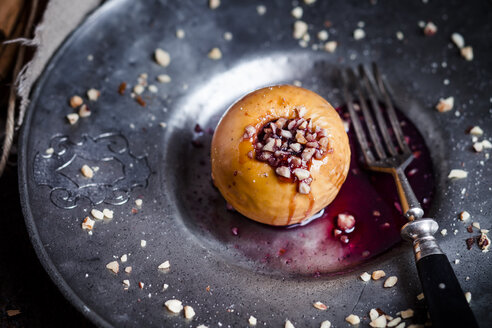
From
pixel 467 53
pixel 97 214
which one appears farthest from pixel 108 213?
pixel 467 53

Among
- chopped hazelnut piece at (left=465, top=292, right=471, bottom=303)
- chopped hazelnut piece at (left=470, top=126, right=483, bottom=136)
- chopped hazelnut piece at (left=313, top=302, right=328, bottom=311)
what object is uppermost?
chopped hazelnut piece at (left=470, top=126, right=483, bottom=136)

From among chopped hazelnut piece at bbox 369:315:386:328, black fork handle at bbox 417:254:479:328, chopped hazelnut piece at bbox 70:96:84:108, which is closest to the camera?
black fork handle at bbox 417:254:479:328

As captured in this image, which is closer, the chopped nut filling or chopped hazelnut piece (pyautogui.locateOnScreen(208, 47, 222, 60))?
the chopped nut filling

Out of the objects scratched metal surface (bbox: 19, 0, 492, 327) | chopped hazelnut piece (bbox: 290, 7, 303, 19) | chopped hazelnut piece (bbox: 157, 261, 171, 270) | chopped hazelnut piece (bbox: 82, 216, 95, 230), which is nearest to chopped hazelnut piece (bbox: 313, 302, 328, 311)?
scratched metal surface (bbox: 19, 0, 492, 327)

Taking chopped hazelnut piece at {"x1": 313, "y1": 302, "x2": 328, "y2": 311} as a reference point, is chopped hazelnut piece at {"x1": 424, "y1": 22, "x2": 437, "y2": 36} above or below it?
above

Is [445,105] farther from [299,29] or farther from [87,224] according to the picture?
[87,224]

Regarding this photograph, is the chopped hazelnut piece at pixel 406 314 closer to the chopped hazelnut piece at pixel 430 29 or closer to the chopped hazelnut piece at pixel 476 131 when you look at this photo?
the chopped hazelnut piece at pixel 476 131

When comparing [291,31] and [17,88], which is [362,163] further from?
[17,88]

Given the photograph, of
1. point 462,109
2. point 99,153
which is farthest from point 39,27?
point 462,109

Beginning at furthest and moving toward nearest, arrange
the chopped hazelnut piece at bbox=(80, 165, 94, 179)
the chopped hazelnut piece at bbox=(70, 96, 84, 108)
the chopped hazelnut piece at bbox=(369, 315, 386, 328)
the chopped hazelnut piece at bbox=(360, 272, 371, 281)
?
the chopped hazelnut piece at bbox=(70, 96, 84, 108)
the chopped hazelnut piece at bbox=(80, 165, 94, 179)
the chopped hazelnut piece at bbox=(360, 272, 371, 281)
the chopped hazelnut piece at bbox=(369, 315, 386, 328)

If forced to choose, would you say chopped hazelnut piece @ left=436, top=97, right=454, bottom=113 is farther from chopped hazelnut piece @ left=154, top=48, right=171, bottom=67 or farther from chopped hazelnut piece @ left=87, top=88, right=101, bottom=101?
chopped hazelnut piece @ left=87, top=88, right=101, bottom=101
